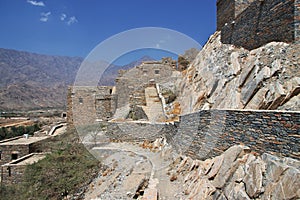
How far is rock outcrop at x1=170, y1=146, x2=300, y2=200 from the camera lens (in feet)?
11.8

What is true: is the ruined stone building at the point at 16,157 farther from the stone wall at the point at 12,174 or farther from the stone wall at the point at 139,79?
the stone wall at the point at 139,79

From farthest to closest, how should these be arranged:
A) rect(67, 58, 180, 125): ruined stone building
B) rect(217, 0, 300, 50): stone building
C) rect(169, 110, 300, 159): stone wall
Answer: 1. rect(67, 58, 180, 125): ruined stone building
2. rect(217, 0, 300, 50): stone building
3. rect(169, 110, 300, 159): stone wall

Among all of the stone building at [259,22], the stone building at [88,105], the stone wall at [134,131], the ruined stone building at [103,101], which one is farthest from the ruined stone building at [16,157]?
the stone building at [259,22]

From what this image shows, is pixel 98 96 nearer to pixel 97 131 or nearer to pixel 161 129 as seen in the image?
pixel 97 131

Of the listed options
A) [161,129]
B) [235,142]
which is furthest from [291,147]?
[161,129]

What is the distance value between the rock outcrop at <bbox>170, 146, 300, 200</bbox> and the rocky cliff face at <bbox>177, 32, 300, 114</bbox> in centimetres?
281

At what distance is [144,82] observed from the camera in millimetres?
17000

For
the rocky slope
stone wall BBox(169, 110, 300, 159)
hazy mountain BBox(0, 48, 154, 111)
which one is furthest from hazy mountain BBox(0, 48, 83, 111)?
stone wall BBox(169, 110, 300, 159)

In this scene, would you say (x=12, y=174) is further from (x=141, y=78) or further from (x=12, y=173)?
(x=141, y=78)

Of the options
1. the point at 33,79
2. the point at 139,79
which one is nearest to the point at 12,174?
the point at 139,79

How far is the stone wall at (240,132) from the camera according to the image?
13.0 feet

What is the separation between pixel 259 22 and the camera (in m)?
8.86

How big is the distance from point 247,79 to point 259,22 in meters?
2.76

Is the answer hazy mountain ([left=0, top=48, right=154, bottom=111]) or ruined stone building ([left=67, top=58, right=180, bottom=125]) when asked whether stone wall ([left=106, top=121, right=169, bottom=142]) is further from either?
hazy mountain ([left=0, top=48, right=154, bottom=111])
